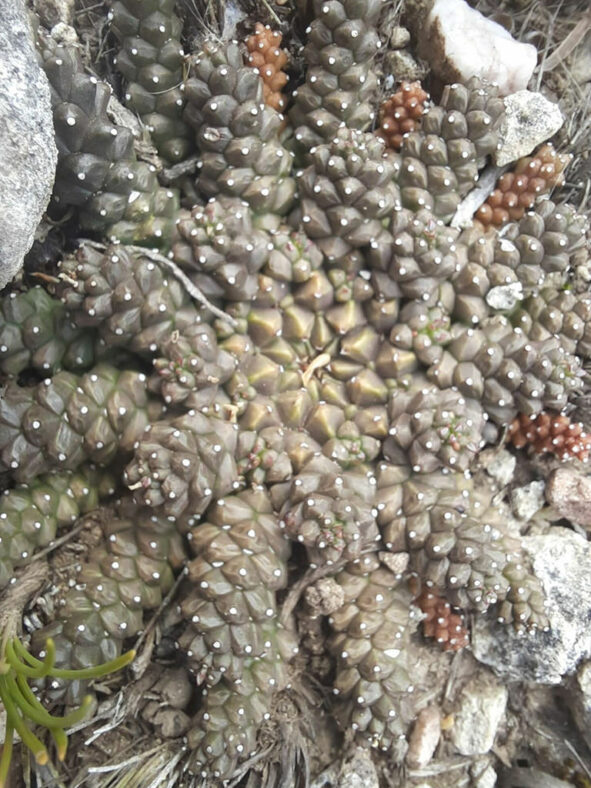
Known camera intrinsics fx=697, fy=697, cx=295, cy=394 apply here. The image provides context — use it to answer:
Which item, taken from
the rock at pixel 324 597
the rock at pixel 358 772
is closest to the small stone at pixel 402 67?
the rock at pixel 324 597

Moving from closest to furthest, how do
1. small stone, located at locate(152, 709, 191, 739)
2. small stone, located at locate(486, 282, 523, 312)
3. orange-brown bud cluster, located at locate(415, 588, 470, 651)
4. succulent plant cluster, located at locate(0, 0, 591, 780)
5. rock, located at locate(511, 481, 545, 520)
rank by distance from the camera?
1. succulent plant cluster, located at locate(0, 0, 591, 780)
2. small stone, located at locate(152, 709, 191, 739)
3. orange-brown bud cluster, located at locate(415, 588, 470, 651)
4. small stone, located at locate(486, 282, 523, 312)
5. rock, located at locate(511, 481, 545, 520)

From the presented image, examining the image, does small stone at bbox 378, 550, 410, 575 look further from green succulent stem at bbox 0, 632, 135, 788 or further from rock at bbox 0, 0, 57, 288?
A: rock at bbox 0, 0, 57, 288

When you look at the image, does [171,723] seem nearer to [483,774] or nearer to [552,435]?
[483,774]

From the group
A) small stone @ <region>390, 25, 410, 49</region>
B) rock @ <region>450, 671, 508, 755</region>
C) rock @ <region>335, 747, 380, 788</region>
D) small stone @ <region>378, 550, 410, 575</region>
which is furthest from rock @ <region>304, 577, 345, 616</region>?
small stone @ <region>390, 25, 410, 49</region>

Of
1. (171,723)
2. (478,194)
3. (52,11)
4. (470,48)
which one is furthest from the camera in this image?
(478,194)

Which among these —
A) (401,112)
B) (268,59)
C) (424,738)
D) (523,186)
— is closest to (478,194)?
(523,186)
